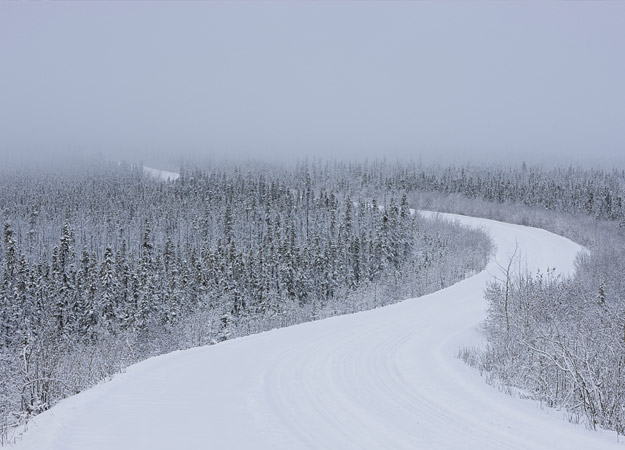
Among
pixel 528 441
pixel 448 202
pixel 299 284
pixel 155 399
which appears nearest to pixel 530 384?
pixel 528 441

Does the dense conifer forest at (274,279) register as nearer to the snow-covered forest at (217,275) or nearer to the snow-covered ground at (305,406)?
the snow-covered forest at (217,275)

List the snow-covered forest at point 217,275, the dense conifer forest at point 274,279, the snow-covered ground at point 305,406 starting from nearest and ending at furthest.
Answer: the snow-covered ground at point 305,406 → the dense conifer forest at point 274,279 → the snow-covered forest at point 217,275

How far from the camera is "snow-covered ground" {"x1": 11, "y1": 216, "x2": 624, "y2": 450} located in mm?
6531

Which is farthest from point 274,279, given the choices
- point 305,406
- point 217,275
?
point 305,406

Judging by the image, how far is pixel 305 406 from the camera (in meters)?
8.24

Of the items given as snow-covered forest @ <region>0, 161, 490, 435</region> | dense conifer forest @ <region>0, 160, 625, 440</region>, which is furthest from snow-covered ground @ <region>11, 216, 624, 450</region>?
snow-covered forest @ <region>0, 161, 490, 435</region>

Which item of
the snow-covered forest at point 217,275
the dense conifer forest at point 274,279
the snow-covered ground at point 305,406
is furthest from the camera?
the snow-covered forest at point 217,275

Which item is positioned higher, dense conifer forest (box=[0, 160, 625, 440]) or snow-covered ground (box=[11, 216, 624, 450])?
snow-covered ground (box=[11, 216, 624, 450])

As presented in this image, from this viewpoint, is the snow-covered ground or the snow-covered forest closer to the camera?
the snow-covered ground

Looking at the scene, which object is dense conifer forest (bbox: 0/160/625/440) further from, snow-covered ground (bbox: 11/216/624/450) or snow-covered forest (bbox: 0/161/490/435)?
snow-covered ground (bbox: 11/216/624/450)

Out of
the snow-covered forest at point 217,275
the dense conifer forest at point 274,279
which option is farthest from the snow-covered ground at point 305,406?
the snow-covered forest at point 217,275

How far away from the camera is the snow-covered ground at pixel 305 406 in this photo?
21.4 ft

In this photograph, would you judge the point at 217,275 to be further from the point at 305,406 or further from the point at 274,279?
the point at 305,406

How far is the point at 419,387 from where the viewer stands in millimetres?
9414
